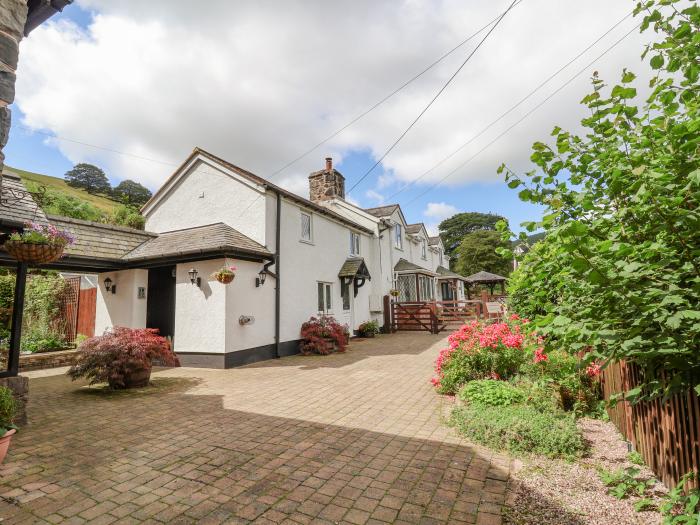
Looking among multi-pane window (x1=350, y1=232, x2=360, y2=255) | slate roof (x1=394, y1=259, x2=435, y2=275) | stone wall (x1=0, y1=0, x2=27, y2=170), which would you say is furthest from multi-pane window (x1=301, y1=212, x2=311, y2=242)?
stone wall (x1=0, y1=0, x2=27, y2=170)

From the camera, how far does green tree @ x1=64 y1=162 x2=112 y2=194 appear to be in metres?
70.9

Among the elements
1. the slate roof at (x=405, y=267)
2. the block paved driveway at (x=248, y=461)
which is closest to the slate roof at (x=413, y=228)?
the slate roof at (x=405, y=267)

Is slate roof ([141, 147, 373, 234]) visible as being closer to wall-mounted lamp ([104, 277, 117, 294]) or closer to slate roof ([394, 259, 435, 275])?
wall-mounted lamp ([104, 277, 117, 294])

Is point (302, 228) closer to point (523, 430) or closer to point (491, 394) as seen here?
point (491, 394)

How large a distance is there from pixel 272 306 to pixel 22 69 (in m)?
9.87

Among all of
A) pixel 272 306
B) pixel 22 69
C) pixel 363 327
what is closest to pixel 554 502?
pixel 22 69

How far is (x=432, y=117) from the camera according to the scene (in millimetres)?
9906

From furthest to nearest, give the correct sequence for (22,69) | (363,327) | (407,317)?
(407,317) → (363,327) → (22,69)

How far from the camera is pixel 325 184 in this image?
20.3m

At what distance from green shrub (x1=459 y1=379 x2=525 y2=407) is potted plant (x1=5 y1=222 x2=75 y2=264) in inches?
290

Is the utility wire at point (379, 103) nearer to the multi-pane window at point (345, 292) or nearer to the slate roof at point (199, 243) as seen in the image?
the slate roof at point (199, 243)

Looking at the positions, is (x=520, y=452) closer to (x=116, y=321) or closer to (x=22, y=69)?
(x=22, y=69)

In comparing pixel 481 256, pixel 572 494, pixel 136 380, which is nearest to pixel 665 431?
pixel 572 494

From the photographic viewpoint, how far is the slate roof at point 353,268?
16.8m
